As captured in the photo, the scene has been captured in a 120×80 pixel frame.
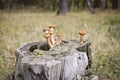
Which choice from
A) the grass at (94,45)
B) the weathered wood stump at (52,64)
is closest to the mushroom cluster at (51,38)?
the weathered wood stump at (52,64)

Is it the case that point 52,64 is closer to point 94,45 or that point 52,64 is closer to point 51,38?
point 51,38

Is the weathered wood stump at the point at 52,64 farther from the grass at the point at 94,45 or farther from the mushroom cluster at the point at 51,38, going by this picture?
the grass at the point at 94,45

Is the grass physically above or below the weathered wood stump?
below

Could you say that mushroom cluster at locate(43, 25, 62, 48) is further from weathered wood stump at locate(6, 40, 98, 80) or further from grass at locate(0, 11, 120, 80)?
grass at locate(0, 11, 120, 80)

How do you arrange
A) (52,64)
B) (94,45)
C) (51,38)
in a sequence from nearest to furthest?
1. (52,64)
2. (51,38)
3. (94,45)

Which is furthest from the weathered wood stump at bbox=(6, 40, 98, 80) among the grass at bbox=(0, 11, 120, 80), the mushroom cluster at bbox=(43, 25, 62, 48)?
the grass at bbox=(0, 11, 120, 80)

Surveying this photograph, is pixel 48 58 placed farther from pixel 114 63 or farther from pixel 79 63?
pixel 114 63

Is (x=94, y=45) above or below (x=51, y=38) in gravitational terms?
below

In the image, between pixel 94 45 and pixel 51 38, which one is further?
pixel 94 45

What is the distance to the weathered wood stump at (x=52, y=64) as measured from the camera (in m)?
4.15

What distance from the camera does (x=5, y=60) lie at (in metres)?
7.14

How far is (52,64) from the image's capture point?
13.7 feet

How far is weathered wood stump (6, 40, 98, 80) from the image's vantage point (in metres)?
4.15

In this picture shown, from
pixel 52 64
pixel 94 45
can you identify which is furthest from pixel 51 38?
pixel 94 45
